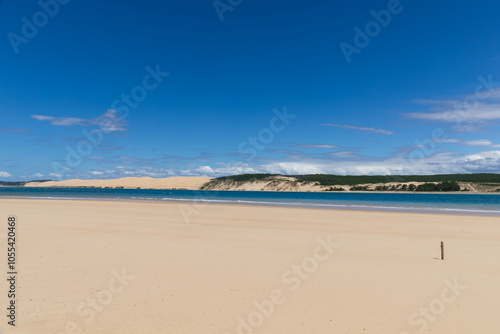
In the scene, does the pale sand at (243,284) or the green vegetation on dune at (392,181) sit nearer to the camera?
the pale sand at (243,284)

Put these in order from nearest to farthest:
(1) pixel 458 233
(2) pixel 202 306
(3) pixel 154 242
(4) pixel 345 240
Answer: (2) pixel 202 306 < (3) pixel 154 242 < (4) pixel 345 240 < (1) pixel 458 233

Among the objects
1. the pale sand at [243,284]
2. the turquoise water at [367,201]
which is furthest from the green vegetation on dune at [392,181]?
the pale sand at [243,284]

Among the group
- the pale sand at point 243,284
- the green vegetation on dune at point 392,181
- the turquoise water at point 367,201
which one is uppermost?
the green vegetation on dune at point 392,181

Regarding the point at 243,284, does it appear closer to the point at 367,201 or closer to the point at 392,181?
the point at 367,201

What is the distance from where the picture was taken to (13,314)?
6934mm

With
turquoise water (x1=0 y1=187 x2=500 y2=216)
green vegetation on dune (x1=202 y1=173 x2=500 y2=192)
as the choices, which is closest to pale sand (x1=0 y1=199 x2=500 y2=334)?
turquoise water (x1=0 y1=187 x2=500 y2=216)

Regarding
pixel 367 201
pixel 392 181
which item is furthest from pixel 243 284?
pixel 392 181

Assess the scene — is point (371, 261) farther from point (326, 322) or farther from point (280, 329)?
point (280, 329)

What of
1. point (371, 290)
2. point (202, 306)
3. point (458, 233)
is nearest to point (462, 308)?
point (371, 290)

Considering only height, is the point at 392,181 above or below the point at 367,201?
above

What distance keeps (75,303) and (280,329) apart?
16.1 feet

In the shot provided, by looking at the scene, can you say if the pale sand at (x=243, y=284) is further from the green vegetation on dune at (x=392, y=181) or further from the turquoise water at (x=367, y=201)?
the green vegetation on dune at (x=392, y=181)

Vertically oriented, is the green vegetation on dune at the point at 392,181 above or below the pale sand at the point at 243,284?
above

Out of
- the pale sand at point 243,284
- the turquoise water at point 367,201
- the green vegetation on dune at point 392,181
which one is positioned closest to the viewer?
the pale sand at point 243,284
